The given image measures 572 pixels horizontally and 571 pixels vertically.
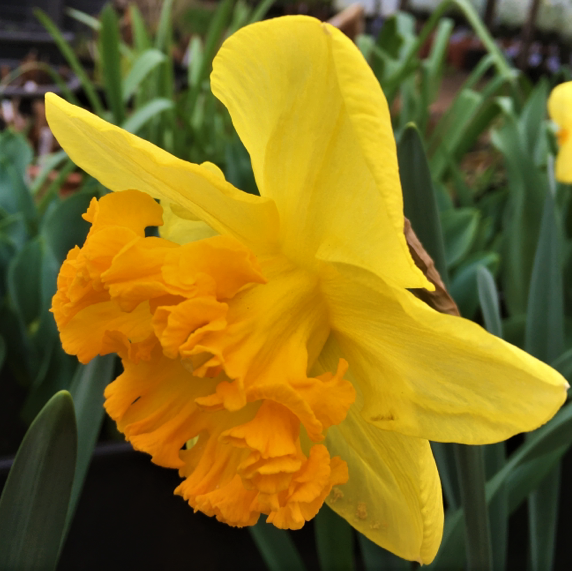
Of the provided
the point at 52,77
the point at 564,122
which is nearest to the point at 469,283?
the point at 564,122

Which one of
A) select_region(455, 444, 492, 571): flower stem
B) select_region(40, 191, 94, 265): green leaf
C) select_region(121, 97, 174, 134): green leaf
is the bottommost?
select_region(40, 191, 94, 265): green leaf

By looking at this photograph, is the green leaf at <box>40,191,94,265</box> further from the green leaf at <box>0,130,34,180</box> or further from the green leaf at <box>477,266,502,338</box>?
the green leaf at <box>477,266,502,338</box>

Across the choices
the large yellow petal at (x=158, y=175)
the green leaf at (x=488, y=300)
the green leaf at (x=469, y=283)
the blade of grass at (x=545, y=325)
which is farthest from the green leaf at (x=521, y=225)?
the large yellow petal at (x=158, y=175)

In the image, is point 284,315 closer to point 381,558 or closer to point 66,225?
point 381,558

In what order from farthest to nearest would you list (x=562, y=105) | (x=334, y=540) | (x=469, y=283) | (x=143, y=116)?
(x=143, y=116), (x=469, y=283), (x=562, y=105), (x=334, y=540)

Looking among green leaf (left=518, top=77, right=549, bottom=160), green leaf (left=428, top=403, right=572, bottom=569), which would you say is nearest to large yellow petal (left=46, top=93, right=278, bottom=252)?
green leaf (left=428, top=403, right=572, bottom=569)

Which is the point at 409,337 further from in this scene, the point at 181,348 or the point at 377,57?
the point at 377,57

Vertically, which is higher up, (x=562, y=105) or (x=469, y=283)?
(x=562, y=105)
